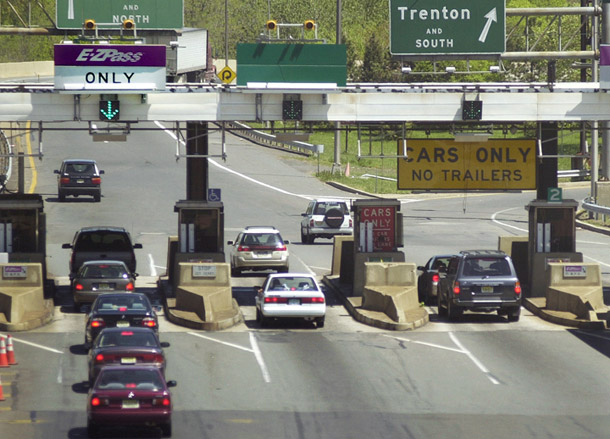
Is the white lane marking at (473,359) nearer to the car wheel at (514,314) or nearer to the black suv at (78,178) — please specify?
the car wheel at (514,314)

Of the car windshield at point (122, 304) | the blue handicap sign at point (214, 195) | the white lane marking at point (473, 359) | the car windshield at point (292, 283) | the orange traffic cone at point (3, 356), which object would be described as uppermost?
the blue handicap sign at point (214, 195)

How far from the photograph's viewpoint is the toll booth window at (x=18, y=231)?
118 ft

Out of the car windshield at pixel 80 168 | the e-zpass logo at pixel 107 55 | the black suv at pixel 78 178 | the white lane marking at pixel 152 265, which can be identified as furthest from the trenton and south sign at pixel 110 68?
the black suv at pixel 78 178

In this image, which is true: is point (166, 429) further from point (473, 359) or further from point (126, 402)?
point (473, 359)

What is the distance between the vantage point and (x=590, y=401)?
22.8 meters

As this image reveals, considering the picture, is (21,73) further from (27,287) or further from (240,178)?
(27,287)

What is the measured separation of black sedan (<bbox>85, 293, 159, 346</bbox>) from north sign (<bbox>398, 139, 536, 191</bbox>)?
10.9m

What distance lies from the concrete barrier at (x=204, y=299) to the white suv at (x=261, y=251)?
6.13m

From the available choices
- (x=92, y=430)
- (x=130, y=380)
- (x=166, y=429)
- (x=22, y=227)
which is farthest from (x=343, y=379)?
(x=22, y=227)

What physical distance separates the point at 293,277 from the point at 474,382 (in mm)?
7356

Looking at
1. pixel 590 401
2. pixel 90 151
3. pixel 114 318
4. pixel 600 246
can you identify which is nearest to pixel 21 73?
pixel 90 151

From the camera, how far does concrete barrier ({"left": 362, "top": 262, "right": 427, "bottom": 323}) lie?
31.8m

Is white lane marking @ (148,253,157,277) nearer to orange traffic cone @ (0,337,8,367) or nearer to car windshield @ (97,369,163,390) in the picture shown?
orange traffic cone @ (0,337,8,367)

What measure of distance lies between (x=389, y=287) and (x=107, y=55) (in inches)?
381
